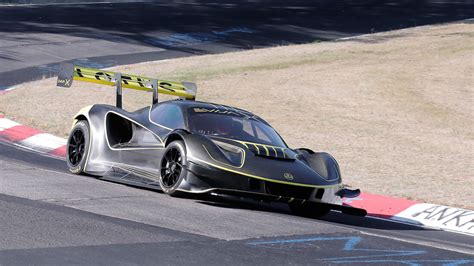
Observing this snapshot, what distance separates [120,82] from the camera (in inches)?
562

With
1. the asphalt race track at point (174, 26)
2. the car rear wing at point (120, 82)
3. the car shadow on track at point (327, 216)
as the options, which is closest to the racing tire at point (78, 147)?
the car rear wing at point (120, 82)

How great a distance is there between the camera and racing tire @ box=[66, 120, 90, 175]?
13.7 metres

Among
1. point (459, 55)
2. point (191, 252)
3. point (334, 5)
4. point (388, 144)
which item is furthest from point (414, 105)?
point (334, 5)

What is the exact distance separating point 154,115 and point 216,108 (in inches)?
31.3

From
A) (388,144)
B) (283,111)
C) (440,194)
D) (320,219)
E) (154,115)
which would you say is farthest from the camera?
(283,111)

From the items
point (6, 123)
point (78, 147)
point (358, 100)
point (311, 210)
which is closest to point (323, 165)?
point (311, 210)

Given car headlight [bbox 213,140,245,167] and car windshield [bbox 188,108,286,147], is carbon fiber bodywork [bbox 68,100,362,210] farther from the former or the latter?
car windshield [bbox 188,108,286,147]

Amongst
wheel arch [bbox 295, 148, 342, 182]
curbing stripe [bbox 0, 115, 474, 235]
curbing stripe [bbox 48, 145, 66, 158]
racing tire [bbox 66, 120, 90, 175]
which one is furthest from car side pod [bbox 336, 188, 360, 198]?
curbing stripe [bbox 48, 145, 66, 158]

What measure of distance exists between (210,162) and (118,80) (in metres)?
3.18

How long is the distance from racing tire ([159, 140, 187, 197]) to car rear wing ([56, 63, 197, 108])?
216 centimetres

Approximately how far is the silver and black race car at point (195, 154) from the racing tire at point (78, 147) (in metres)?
0.01

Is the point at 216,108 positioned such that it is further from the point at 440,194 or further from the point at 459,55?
the point at 459,55

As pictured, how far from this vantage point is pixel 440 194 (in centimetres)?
1420

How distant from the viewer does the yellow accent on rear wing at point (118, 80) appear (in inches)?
560
